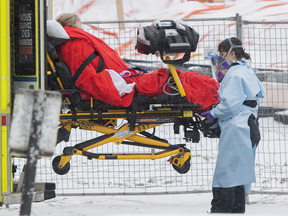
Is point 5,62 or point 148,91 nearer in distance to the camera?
point 5,62

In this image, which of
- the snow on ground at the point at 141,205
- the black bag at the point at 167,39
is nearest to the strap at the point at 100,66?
the black bag at the point at 167,39

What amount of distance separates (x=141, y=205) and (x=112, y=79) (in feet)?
5.75

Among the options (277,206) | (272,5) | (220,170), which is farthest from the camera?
(272,5)

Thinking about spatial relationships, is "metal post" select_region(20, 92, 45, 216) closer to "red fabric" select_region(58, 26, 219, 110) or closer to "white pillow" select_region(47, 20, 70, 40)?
"red fabric" select_region(58, 26, 219, 110)

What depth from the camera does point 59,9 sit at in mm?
10547

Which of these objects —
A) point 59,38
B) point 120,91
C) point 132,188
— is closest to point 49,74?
point 59,38

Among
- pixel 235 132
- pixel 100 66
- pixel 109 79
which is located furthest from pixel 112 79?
pixel 235 132

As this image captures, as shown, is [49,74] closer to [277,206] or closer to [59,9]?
[277,206]

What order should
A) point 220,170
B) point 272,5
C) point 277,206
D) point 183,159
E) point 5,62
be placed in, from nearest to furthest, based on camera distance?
point 5,62 < point 220,170 < point 183,159 < point 277,206 < point 272,5

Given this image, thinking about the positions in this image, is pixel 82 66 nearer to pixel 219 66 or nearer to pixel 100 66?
pixel 100 66

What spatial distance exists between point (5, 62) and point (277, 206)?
3.39 metres

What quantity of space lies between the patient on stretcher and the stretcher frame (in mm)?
137

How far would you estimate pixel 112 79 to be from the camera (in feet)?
10.6

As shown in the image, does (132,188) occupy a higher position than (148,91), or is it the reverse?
(148,91)
